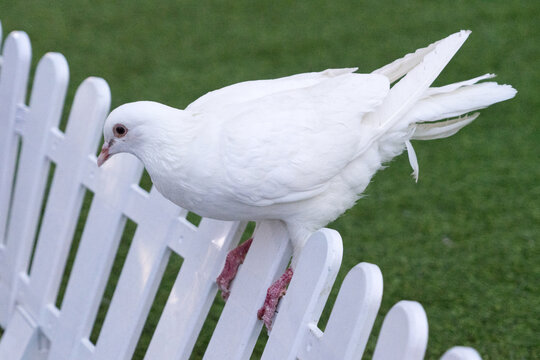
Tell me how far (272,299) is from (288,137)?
1.36 feet

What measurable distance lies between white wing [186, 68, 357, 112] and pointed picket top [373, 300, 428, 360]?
2.78 ft

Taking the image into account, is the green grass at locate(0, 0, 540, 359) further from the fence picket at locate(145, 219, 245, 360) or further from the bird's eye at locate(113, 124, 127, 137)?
the bird's eye at locate(113, 124, 127, 137)

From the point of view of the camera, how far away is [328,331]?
64.0 inches

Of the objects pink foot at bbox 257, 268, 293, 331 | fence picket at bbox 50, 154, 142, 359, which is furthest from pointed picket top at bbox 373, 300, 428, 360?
fence picket at bbox 50, 154, 142, 359

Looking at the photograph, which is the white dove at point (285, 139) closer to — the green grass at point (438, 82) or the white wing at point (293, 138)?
the white wing at point (293, 138)

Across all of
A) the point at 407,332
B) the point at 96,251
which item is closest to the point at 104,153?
the point at 96,251

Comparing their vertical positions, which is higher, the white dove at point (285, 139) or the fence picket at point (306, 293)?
the white dove at point (285, 139)

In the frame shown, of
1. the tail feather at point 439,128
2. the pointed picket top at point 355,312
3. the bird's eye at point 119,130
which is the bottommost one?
the pointed picket top at point 355,312

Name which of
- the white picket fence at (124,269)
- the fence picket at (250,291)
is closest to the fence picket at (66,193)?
the white picket fence at (124,269)

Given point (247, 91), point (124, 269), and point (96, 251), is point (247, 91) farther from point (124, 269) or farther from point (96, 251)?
point (96, 251)

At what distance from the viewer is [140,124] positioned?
6.42 ft

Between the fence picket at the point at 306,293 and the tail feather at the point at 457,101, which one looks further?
the tail feather at the point at 457,101

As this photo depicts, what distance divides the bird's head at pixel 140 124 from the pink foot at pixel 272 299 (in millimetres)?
473

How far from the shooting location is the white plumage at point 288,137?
1911 millimetres
